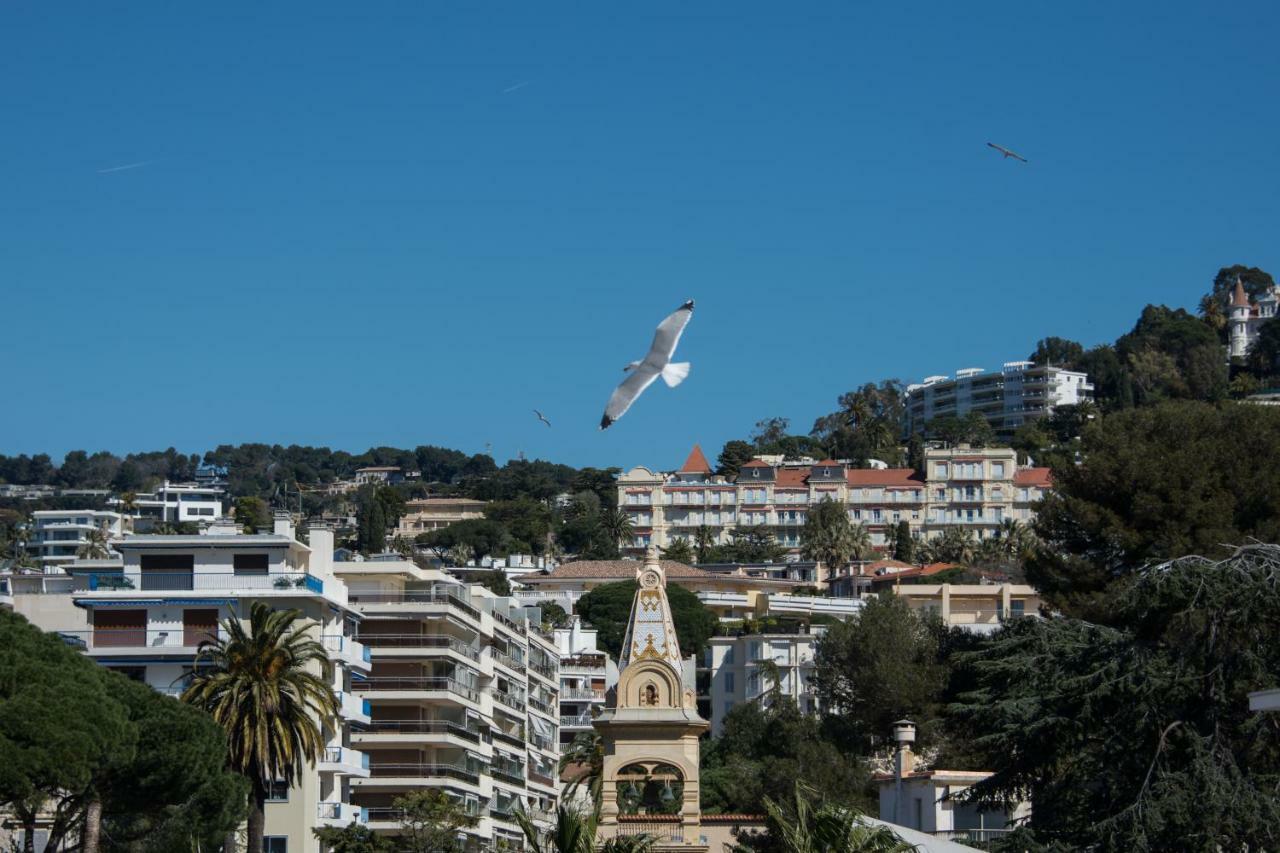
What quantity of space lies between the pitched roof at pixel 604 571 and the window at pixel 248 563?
118400mm

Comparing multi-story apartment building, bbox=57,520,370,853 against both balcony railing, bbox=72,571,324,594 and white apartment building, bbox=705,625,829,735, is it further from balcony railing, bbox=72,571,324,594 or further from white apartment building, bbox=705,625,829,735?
white apartment building, bbox=705,625,829,735

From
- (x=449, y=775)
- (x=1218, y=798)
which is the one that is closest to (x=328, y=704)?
(x=449, y=775)

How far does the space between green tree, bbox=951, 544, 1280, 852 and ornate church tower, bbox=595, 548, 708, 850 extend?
297 inches

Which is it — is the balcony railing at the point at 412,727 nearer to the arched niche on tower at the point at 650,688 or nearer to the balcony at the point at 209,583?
the balcony at the point at 209,583

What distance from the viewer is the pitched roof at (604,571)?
184000 mm

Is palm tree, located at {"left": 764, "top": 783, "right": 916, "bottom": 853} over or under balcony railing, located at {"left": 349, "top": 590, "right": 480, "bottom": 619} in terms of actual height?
under

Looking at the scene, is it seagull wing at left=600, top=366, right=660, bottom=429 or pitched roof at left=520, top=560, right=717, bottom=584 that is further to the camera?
pitched roof at left=520, top=560, right=717, bottom=584

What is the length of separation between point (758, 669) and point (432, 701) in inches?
2271

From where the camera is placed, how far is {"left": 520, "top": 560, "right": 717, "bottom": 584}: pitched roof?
184000 millimetres

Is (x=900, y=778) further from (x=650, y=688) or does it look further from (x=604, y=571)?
(x=604, y=571)

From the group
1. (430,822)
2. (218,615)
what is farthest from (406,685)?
(430,822)

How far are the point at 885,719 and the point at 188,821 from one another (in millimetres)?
45663

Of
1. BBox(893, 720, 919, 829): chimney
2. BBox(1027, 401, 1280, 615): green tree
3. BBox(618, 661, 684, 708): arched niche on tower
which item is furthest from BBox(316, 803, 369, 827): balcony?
BBox(1027, 401, 1280, 615): green tree

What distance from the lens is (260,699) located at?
53.9 m
